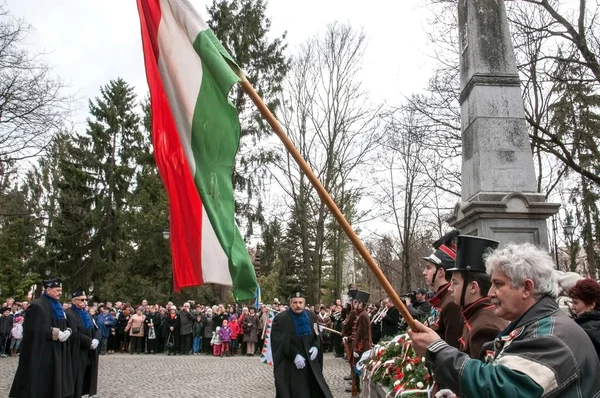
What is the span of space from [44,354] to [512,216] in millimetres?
7174

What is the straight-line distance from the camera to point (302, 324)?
870 centimetres

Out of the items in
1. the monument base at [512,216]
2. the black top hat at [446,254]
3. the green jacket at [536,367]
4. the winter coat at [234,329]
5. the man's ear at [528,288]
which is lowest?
the winter coat at [234,329]

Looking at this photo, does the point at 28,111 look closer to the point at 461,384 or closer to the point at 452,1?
the point at 452,1

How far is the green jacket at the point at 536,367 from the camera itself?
91.0 inches

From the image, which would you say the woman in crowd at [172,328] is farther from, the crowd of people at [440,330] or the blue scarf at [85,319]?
the blue scarf at [85,319]

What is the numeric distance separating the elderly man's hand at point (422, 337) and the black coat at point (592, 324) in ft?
7.35

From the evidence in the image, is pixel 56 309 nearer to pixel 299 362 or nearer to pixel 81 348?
pixel 81 348

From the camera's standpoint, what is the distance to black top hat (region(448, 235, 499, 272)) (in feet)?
12.5

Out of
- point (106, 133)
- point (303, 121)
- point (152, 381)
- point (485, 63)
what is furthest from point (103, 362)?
point (106, 133)

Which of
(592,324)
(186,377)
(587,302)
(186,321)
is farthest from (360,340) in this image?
(186,321)

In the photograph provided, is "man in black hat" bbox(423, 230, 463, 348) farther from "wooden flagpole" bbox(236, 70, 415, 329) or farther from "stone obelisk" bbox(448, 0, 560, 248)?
"stone obelisk" bbox(448, 0, 560, 248)

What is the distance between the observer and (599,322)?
453 cm

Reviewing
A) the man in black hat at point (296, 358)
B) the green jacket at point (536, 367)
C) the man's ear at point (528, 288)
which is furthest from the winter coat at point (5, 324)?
the man's ear at point (528, 288)

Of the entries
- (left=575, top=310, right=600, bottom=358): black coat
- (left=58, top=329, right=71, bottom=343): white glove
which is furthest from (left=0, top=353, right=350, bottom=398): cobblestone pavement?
(left=575, top=310, right=600, bottom=358): black coat
